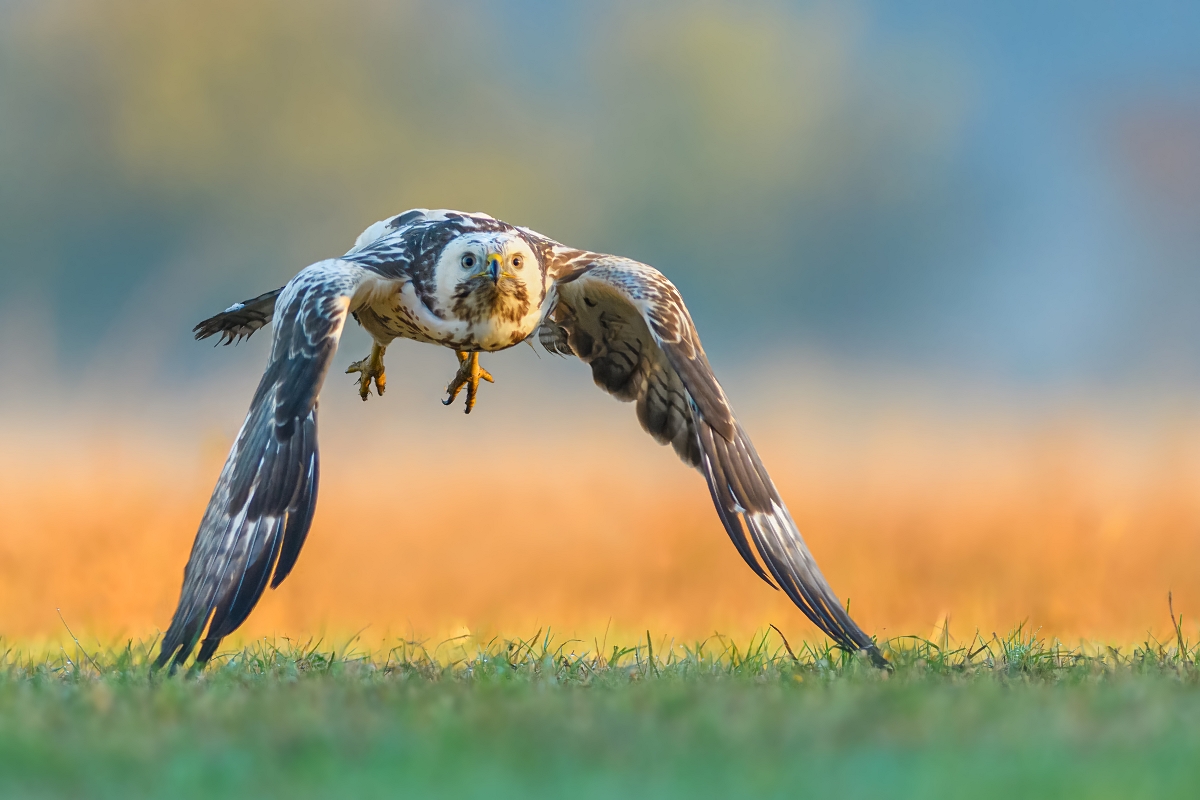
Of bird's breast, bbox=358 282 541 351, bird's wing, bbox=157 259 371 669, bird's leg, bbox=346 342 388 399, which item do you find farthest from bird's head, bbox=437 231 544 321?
bird's leg, bbox=346 342 388 399

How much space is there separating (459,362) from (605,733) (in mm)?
4349

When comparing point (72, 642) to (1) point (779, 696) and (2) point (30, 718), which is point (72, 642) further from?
(1) point (779, 696)

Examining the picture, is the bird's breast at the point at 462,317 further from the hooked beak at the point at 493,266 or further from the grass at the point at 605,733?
the grass at the point at 605,733

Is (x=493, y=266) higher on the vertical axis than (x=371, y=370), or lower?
higher

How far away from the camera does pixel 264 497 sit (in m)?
5.18

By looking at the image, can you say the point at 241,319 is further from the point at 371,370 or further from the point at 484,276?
the point at 484,276

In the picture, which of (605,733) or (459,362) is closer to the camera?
(605,733)

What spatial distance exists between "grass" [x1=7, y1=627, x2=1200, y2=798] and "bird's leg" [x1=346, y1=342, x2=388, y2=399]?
2.69 meters

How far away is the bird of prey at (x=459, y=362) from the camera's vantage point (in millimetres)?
5121

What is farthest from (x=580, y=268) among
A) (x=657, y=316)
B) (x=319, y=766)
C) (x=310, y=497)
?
(x=319, y=766)

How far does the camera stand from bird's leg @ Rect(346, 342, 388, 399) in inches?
308

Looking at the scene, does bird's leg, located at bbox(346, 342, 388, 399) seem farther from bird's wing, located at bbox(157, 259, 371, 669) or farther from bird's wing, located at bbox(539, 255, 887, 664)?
bird's wing, located at bbox(157, 259, 371, 669)

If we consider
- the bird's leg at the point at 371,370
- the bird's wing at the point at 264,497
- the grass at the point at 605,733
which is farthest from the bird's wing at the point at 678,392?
the bird's wing at the point at 264,497

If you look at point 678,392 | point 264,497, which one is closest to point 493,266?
point 678,392
